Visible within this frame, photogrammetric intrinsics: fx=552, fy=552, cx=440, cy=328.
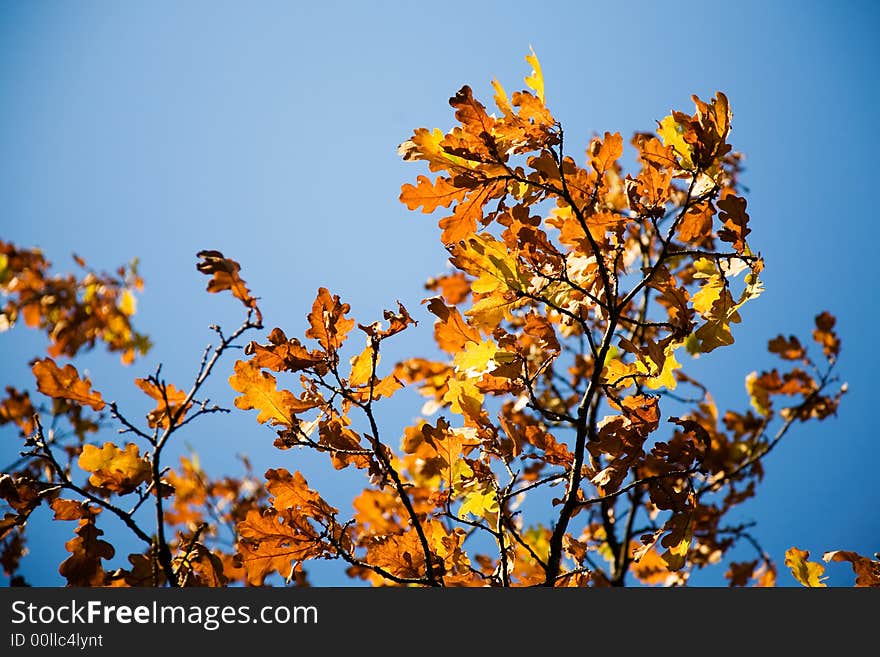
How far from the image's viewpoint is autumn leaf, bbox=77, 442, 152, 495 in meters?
1.34

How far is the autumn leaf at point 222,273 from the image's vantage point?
1.28 meters

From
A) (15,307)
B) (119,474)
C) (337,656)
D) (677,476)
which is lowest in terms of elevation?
(337,656)

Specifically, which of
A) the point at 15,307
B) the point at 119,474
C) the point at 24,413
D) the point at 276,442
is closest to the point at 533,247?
the point at 276,442

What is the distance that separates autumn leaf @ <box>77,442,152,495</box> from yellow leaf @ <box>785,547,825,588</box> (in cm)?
180

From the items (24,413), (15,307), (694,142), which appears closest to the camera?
(694,142)

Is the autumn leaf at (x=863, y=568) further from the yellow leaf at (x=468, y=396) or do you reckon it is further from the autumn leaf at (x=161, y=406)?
the autumn leaf at (x=161, y=406)

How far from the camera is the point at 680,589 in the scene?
1229 mm

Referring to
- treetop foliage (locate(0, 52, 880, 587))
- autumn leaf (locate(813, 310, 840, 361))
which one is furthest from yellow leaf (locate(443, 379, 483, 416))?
autumn leaf (locate(813, 310, 840, 361))

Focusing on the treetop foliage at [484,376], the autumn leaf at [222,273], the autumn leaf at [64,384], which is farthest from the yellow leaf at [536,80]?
the autumn leaf at [64,384]

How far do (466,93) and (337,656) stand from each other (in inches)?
47.1

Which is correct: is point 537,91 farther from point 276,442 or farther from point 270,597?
point 270,597

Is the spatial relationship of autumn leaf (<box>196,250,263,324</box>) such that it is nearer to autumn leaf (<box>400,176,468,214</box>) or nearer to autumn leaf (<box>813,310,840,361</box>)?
autumn leaf (<box>400,176,468,214</box>)

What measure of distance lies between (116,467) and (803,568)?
1.90 meters

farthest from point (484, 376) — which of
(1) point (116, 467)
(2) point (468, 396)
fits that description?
(1) point (116, 467)
